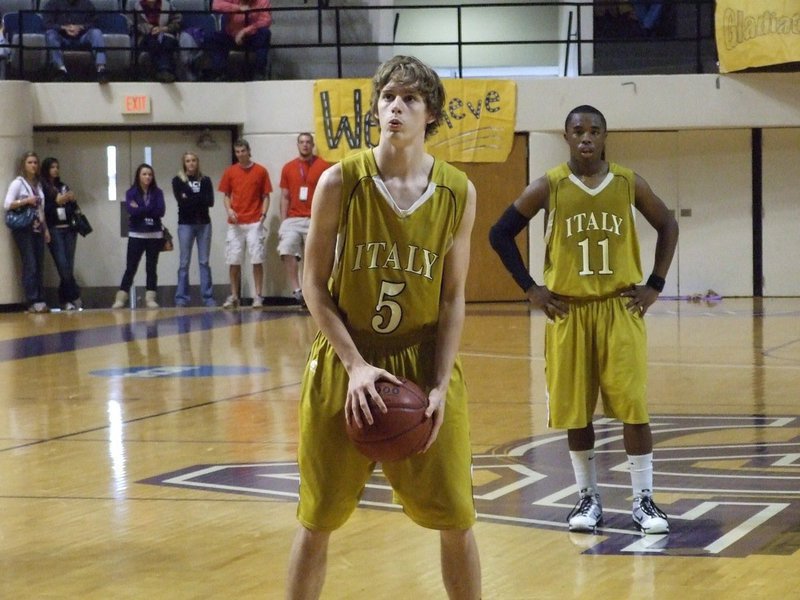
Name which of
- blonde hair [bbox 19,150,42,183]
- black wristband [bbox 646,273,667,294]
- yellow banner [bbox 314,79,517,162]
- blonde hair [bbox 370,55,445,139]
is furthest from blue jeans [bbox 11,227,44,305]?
blonde hair [bbox 370,55,445,139]

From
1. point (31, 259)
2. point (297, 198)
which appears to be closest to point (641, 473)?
point (297, 198)

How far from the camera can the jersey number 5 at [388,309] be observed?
350cm

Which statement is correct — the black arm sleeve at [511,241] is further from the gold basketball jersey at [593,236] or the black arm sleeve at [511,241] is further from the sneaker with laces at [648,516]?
the sneaker with laces at [648,516]

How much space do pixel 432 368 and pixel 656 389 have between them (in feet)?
18.6

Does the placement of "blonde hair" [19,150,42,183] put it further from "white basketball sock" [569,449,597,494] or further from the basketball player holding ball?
the basketball player holding ball

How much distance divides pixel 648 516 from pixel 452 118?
11.9 m

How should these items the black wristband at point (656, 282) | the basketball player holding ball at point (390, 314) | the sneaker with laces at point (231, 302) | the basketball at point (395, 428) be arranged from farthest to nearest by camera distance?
the sneaker with laces at point (231, 302) → the black wristband at point (656, 282) → the basketball player holding ball at point (390, 314) → the basketball at point (395, 428)

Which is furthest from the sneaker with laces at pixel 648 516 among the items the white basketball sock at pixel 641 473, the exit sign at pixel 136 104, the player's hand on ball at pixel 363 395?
the exit sign at pixel 136 104

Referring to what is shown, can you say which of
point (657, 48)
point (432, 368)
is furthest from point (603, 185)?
point (657, 48)

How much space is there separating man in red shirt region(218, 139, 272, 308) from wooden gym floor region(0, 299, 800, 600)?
480 cm

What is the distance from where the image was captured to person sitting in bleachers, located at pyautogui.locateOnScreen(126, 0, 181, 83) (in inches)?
643

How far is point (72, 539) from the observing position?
16.6 feet

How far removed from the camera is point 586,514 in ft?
16.7

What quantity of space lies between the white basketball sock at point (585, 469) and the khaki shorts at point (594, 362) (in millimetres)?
134
